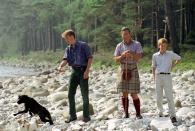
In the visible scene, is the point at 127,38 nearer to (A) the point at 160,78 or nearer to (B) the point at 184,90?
(A) the point at 160,78

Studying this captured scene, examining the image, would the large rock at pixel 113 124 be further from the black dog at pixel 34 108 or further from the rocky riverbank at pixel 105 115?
the black dog at pixel 34 108

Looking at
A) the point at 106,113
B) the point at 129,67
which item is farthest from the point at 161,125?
the point at 106,113

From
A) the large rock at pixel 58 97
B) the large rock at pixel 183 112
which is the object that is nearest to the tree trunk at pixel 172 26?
the large rock at pixel 58 97

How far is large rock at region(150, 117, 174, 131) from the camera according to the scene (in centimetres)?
807

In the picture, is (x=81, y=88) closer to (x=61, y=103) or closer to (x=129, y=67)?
(x=129, y=67)

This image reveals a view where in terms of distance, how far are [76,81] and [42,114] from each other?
107 cm

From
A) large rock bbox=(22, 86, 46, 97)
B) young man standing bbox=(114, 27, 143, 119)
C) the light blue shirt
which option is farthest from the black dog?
large rock bbox=(22, 86, 46, 97)

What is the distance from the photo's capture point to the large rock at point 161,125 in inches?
318

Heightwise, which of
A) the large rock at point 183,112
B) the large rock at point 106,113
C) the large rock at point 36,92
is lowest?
the large rock at point 36,92

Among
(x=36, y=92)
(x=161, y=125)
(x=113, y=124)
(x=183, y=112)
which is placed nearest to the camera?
(x=161, y=125)

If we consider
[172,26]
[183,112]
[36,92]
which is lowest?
[36,92]

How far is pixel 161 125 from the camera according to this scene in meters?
8.20

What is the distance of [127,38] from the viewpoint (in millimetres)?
9180

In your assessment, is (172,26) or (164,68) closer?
(164,68)
